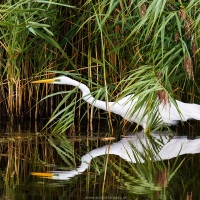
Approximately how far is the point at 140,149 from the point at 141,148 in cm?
6

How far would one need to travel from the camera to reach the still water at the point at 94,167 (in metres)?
4.62

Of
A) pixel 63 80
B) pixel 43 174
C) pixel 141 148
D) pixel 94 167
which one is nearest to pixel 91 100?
pixel 63 80

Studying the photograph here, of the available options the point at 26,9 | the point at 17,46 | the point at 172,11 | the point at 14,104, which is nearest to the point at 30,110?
the point at 14,104

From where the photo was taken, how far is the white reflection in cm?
598

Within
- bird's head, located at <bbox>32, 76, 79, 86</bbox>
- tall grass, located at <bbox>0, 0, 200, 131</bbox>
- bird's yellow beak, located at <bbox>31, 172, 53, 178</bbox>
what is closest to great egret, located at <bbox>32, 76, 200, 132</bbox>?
bird's head, located at <bbox>32, 76, 79, 86</bbox>

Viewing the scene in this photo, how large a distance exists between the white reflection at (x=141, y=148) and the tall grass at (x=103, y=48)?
0.45 metres

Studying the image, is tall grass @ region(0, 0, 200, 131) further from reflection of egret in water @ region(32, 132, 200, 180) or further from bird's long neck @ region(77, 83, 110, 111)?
reflection of egret in water @ region(32, 132, 200, 180)

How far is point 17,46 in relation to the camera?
26.4 ft

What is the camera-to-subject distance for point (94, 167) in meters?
5.67

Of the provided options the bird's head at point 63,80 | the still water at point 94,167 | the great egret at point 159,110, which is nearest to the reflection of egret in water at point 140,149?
the still water at point 94,167

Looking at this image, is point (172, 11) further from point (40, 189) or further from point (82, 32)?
point (40, 189)

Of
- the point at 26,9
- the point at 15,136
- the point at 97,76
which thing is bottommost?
the point at 15,136

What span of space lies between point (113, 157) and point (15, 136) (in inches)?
69.3

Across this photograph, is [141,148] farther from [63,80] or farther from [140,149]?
[63,80]
